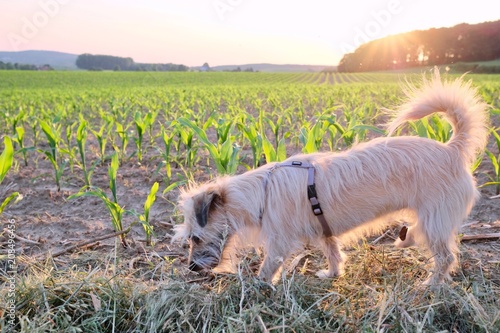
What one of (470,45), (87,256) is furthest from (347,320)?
(470,45)

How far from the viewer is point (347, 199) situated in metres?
2.54

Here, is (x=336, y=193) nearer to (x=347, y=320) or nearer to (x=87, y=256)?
(x=347, y=320)

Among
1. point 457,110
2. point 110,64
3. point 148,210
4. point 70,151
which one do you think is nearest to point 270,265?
point 148,210

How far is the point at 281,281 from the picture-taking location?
250cm

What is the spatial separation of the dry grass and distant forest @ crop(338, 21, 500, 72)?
38.2 meters

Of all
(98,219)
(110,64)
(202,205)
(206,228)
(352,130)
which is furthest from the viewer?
(110,64)

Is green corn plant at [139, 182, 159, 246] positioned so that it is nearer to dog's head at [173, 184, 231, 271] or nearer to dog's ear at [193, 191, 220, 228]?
dog's head at [173, 184, 231, 271]

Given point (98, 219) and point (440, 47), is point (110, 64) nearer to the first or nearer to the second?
point (440, 47)

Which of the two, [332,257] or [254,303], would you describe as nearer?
[254,303]

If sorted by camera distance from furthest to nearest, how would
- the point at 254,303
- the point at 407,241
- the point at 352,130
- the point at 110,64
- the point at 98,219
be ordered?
the point at 110,64 → the point at 352,130 → the point at 98,219 → the point at 407,241 → the point at 254,303

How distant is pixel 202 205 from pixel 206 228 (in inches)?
8.0

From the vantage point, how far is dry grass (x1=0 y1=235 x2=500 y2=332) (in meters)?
2.08

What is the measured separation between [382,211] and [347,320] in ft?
2.80

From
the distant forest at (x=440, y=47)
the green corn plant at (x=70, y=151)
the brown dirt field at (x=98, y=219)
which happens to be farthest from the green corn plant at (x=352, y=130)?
the distant forest at (x=440, y=47)
